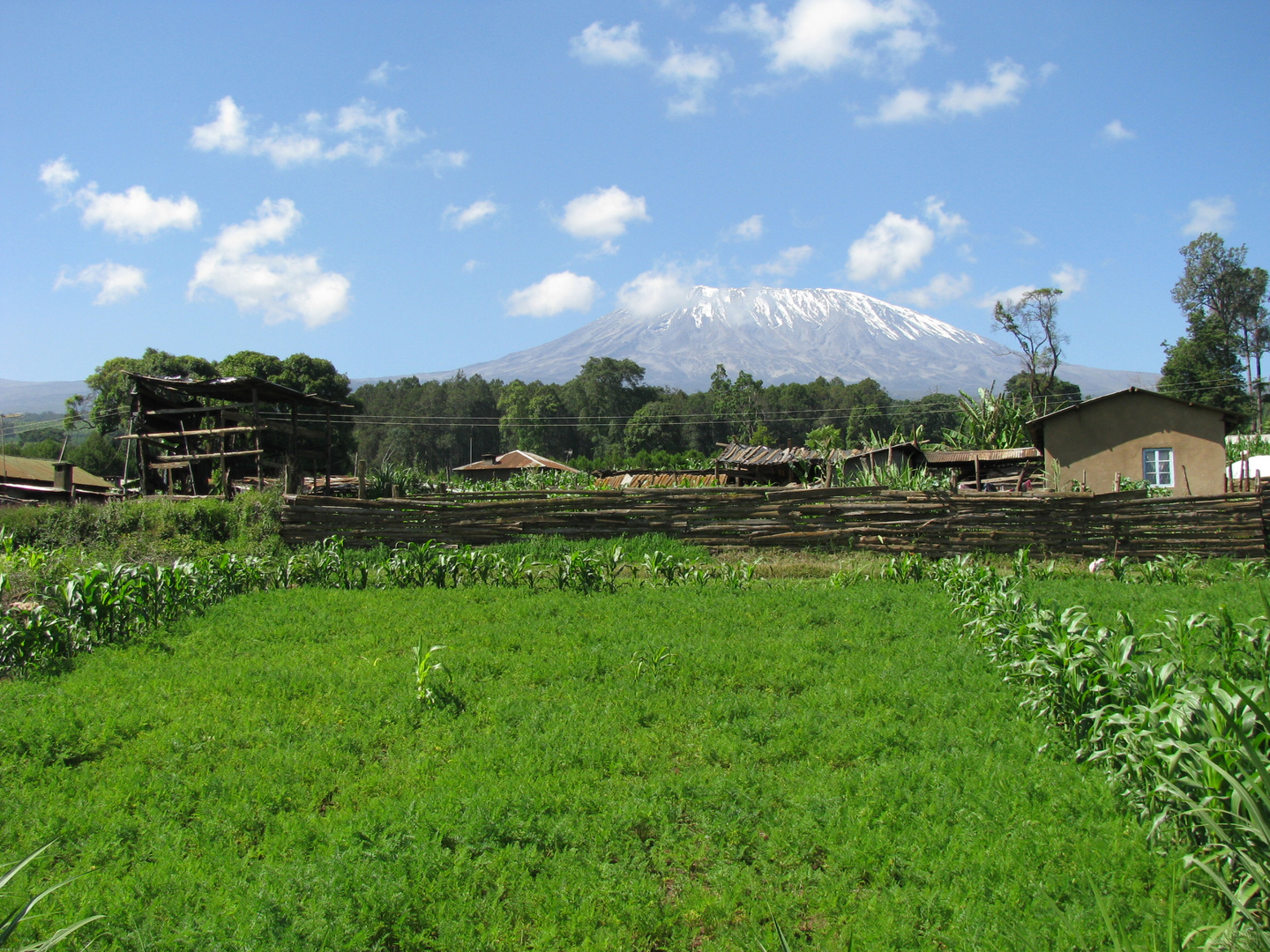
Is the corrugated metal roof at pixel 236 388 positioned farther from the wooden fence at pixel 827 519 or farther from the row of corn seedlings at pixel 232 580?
the row of corn seedlings at pixel 232 580

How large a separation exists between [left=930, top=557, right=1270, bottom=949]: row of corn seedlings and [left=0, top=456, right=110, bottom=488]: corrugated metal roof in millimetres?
30505

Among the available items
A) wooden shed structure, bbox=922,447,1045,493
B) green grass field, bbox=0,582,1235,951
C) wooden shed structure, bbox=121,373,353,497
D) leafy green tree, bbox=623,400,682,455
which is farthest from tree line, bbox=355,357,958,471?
green grass field, bbox=0,582,1235,951

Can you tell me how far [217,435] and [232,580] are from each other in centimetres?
1087

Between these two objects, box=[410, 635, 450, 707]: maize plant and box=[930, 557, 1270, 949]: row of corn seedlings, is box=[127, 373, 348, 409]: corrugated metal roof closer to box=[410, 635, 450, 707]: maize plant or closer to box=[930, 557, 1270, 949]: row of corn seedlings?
box=[410, 635, 450, 707]: maize plant

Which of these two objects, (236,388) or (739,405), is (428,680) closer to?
(236,388)

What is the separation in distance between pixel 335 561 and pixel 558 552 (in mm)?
3178

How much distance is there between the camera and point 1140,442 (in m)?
19.8

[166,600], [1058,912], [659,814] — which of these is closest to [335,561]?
[166,600]

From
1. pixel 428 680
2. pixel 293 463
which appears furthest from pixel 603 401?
pixel 428 680

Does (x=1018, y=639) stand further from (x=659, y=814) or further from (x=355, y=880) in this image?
(x=355, y=880)

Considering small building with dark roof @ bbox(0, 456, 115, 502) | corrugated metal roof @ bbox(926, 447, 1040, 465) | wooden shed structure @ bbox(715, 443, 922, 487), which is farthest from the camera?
wooden shed structure @ bbox(715, 443, 922, 487)

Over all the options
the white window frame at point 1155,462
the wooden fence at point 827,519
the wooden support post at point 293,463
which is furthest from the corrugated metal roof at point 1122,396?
the wooden support post at point 293,463

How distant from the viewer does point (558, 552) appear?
446 inches

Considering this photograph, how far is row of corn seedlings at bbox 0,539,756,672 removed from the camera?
22.2 ft
